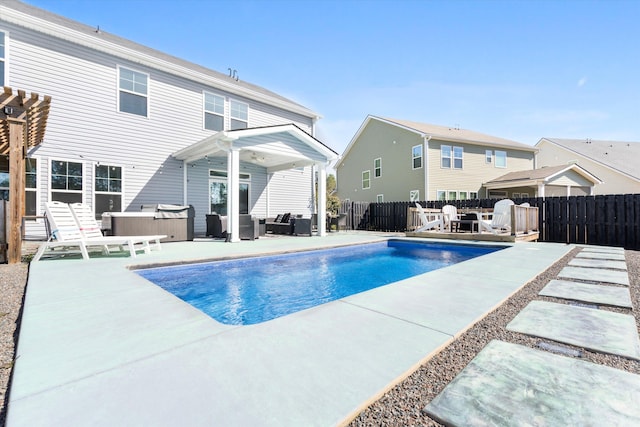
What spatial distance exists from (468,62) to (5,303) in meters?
14.3

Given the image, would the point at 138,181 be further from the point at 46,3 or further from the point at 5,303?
the point at 5,303

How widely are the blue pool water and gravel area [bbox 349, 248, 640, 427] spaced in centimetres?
201

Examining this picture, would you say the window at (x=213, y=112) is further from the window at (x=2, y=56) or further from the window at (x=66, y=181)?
the window at (x=2, y=56)

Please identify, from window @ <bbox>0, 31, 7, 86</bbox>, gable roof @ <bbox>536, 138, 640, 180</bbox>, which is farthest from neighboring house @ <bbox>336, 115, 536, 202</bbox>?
window @ <bbox>0, 31, 7, 86</bbox>

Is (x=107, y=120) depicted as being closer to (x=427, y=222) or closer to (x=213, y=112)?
(x=213, y=112)

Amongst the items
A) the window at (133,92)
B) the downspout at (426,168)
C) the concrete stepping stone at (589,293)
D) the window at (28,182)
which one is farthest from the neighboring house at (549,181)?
the window at (28,182)

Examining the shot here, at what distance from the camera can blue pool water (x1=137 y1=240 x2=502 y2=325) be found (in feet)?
11.8

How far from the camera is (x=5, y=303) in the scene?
2.81m

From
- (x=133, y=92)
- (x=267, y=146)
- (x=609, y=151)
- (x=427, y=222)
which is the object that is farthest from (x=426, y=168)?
(x=609, y=151)

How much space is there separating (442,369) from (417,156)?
53.0 feet

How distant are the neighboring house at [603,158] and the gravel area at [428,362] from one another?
917 inches

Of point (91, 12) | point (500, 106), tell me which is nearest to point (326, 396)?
point (91, 12)

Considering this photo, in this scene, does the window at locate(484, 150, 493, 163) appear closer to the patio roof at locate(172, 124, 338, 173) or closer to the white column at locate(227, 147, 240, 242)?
the patio roof at locate(172, 124, 338, 173)

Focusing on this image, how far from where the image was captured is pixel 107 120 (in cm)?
860
